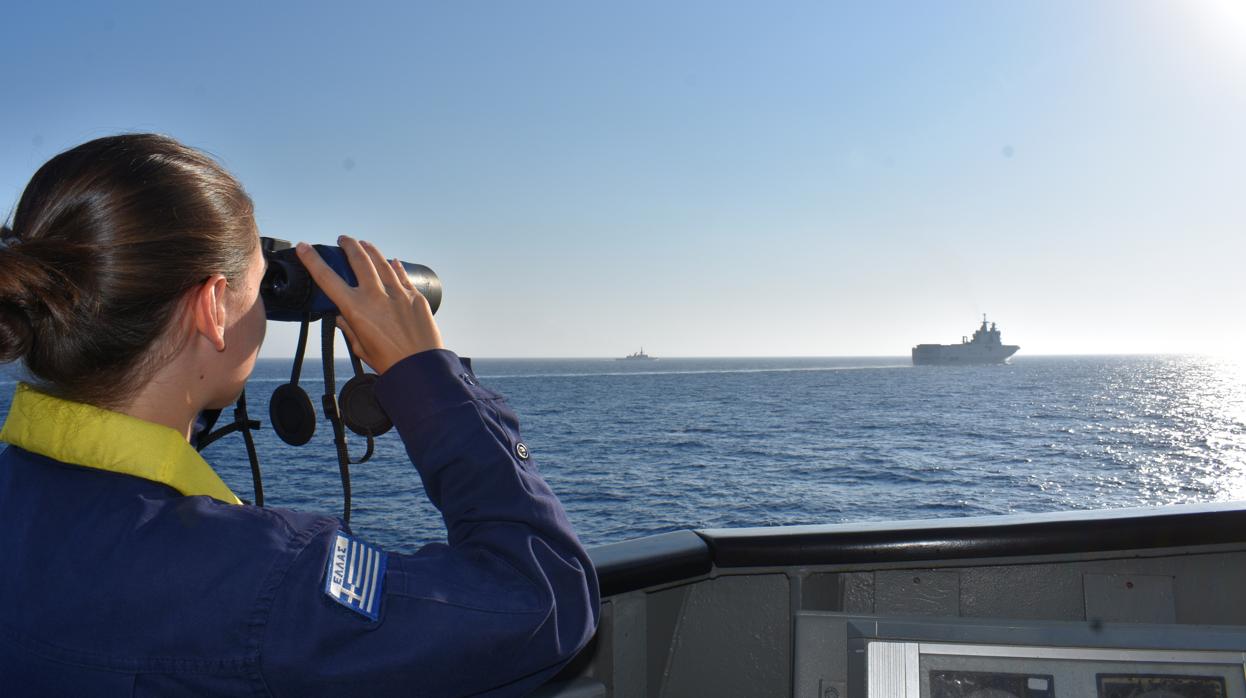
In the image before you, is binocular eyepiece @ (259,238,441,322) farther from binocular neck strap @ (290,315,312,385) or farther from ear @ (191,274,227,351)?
ear @ (191,274,227,351)

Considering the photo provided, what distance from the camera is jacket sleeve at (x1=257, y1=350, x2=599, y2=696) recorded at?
25.2 inches

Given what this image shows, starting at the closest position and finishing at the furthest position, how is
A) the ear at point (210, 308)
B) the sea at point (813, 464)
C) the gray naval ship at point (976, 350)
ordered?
the ear at point (210, 308) < the sea at point (813, 464) < the gray naval ship at point (976, 350)

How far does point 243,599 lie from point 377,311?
324 millimetres

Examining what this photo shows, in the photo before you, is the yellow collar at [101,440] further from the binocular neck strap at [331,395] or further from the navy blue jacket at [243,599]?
the binocular neck strap at [331,395]

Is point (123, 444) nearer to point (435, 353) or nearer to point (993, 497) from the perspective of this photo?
point (435, 353)

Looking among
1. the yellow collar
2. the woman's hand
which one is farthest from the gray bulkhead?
the yellow collar

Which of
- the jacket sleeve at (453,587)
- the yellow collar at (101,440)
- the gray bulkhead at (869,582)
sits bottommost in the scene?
the gray bulkhead at (869,582)

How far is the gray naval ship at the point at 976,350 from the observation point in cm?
10125

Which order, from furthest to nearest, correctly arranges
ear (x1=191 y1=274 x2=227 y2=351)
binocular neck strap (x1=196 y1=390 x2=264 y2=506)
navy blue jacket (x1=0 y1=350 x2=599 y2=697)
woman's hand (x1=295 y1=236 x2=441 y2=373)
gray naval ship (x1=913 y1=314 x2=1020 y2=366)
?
gray naval ship (x1=913 y1=314 x2=1020 y2=366)
binocular neck strap (x1=196 y1=390 x2=264 y2=506)
woman's hand (x1=295 y1=236 x2=441 y2=373)
ear (x1=191 y1=274 x2=227 y2=351)
navy blue jacket (x1=0 y1=350 x2=599 y2=697)

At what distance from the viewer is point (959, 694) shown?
107 centimetres

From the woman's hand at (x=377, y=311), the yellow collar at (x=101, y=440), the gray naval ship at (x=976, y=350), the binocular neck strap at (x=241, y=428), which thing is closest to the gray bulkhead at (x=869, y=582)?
the binocular neck strap at (x=241, y=428)

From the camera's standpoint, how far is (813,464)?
82.5 feet

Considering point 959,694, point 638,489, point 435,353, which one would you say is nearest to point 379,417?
point 435,353

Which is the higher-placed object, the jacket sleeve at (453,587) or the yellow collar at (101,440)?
the yellow collar at (101,440)
